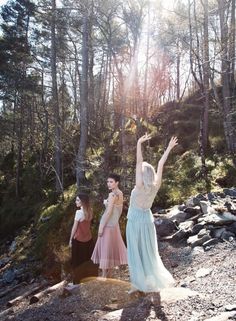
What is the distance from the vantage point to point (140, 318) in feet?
17.3

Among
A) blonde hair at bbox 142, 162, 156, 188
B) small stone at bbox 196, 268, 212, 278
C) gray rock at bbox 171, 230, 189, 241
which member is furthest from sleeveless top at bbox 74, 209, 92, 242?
gray rock at bbox 171, 230, 189, 241

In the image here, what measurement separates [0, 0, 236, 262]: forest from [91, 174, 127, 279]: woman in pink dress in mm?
4924

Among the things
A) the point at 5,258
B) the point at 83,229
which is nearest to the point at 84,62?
the point at 5,258

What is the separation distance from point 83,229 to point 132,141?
44.8 feet

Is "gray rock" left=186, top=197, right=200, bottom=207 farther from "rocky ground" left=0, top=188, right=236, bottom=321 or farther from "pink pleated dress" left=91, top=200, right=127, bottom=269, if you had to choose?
"pink pleated dress" left=91, top=200, right=127, bottom=269

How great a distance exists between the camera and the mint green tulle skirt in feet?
19.0

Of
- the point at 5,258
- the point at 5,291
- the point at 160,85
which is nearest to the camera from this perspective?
the point at 5,291

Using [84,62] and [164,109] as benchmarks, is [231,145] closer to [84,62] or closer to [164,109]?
[84,62]

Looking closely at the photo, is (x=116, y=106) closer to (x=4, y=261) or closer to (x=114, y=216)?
(x=4, y=261)

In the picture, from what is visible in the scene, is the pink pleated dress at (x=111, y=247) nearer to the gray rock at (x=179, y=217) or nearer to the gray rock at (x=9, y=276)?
the gray rock at (x=179, y=217)

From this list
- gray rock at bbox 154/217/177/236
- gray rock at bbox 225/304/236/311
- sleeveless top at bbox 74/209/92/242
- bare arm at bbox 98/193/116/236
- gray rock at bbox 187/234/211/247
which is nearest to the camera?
gray rock at bbox 225/304/236/311

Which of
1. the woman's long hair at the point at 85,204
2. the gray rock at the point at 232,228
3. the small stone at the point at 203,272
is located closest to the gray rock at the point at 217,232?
the gray rock at the point at 232,228

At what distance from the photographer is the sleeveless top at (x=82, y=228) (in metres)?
7.33

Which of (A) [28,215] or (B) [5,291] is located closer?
(B) [5,291]
